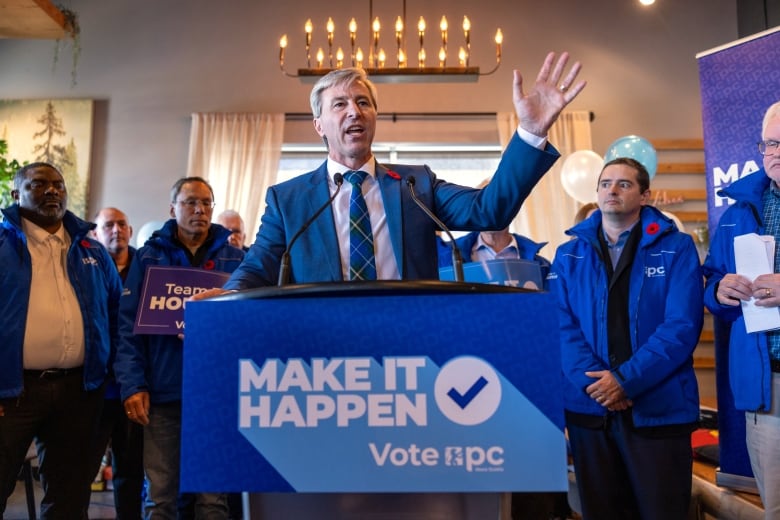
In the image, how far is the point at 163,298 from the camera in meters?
2.54

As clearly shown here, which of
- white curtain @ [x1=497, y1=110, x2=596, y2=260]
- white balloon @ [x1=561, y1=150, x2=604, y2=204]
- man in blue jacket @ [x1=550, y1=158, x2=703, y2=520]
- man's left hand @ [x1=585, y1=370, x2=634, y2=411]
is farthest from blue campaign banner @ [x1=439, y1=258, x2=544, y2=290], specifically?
white curtain @ [x1=497, y1=110, x2=596, y2=260]

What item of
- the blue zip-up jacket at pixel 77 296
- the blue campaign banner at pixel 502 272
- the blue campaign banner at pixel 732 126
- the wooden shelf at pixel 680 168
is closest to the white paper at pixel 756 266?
the blue campaign banner at pixel 732 126

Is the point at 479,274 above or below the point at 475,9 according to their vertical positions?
below

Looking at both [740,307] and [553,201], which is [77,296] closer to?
[740,307]

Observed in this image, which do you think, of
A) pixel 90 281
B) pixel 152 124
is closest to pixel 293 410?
pixel 90 281

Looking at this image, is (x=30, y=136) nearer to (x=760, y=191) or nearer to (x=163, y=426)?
(x=163, y=426)

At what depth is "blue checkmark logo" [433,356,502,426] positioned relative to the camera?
0.77 meters

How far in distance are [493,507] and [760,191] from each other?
183 centimetres

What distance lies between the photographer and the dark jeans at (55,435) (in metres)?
2.54

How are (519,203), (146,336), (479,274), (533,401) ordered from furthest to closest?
1. (146,336)
2. (479,274)
3. (519,203)
4. (533,401)

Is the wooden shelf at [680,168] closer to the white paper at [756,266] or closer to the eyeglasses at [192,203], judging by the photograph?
the white paper at [756,266]

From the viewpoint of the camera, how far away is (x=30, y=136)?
20.5 ft

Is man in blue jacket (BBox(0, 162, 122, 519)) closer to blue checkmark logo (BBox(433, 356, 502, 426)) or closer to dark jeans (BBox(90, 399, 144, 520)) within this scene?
dark jeans (BBox(90, 399, 144, 520))

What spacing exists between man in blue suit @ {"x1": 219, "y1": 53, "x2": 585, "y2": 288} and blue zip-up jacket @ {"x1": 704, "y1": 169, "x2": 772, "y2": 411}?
3.79 ft
